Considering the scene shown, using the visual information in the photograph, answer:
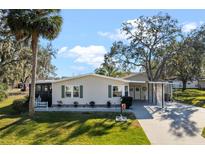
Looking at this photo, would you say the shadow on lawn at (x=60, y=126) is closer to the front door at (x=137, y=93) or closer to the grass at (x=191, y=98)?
the grass at (x=191, y=98)

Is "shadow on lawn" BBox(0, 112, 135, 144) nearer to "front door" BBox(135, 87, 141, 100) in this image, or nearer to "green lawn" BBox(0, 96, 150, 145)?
"green lawn" BBox(0, 96, 150, 145)

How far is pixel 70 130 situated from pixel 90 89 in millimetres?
11641

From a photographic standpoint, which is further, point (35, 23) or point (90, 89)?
point (90, 89)

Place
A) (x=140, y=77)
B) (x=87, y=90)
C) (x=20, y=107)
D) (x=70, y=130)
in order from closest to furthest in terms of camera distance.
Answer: (x=70, y=130) < (x=20, y=107) < (x=87, y=90) < (x=140, y=77)

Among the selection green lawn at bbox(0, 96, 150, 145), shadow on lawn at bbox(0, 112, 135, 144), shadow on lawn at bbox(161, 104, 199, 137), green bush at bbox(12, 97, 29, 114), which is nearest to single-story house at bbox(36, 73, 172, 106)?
green bush at bbox(12, 97, 29, 114)

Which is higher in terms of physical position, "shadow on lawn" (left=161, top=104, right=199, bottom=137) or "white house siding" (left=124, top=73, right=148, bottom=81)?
"white house siding" (left=124, top=73, right=148, bottom=81)

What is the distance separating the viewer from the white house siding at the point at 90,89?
102 feet

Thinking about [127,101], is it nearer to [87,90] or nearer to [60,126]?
[87,90]

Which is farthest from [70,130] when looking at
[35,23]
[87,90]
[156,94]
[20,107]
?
[156,94]

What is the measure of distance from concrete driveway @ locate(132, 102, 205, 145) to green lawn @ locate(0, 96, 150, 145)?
650mm

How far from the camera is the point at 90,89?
3119 cm

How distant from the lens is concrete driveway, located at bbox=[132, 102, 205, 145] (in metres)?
17.4

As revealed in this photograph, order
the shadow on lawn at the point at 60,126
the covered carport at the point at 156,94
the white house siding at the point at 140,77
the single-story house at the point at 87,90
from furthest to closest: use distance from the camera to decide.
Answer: the white house siding at the point at 140,77 → the covered carport at the point at 156,94 → the single-story house at the point at 87,90 → the shadow on lawn at the point at 60,126

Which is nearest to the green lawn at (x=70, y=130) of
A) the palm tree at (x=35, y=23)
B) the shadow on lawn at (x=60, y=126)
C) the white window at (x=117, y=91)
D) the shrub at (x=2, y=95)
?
the shadow on lawn at (x=60, y=126)
